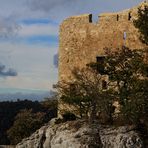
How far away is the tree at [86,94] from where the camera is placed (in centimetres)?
4025

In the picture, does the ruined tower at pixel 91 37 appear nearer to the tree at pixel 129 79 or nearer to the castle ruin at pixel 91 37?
the castle ruin at pixel 91 37

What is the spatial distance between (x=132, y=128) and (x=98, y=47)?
9847 millimetres

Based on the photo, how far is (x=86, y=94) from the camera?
41.5 meters

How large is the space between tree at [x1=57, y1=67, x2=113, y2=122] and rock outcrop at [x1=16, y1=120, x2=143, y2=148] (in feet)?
7.04

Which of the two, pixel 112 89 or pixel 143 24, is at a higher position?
pixel 143 24

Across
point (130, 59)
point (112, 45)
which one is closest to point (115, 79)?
point (130, 59)

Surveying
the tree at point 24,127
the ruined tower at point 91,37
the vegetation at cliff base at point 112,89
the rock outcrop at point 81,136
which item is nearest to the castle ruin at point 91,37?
A: the ruined tower at point 91,37

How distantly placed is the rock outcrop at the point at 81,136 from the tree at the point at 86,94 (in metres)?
2.15

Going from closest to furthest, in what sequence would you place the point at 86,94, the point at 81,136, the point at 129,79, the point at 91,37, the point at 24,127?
the point at 81,136, the point at 129,79, the point at 86,94, the point at 91,37, the point at 24,127

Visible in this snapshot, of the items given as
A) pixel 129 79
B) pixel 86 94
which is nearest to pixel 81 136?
pixel 129 79

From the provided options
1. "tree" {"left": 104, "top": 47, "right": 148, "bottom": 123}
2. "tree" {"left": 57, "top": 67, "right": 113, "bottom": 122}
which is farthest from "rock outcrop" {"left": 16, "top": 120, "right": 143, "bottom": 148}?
"tree" {"left": 57, "top": 67, "right": 113, "bottom": 122}

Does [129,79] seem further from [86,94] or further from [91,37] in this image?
[91,37]

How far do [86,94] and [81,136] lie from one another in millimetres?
5158

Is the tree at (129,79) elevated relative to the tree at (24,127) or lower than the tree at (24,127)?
elevated
